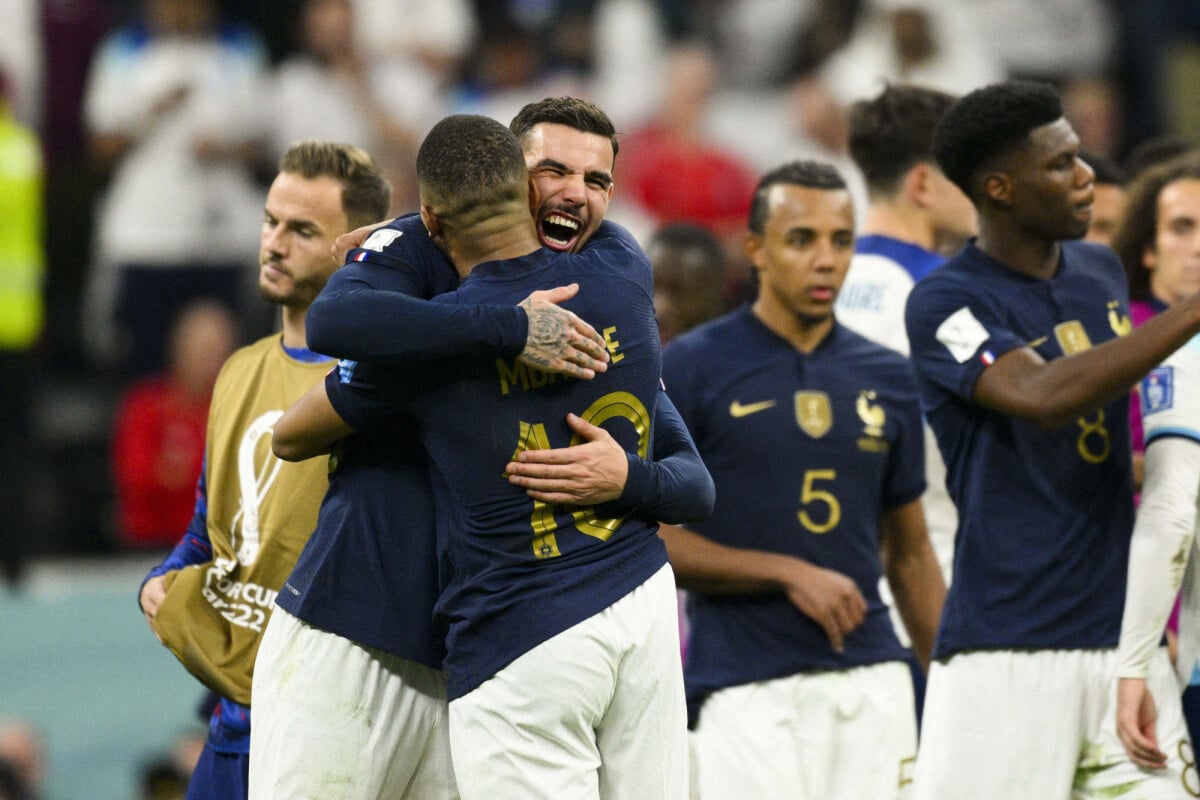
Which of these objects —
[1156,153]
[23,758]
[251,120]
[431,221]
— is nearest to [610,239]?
[431,221]

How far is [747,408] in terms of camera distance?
16.9ft

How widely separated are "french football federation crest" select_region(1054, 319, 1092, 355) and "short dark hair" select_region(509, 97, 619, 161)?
1.31 metres

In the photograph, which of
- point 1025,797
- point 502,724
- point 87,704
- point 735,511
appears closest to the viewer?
point 502,724

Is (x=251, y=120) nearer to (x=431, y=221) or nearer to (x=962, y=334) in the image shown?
(x=962, y=334)

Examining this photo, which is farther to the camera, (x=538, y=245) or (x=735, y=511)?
(x=735, y=511)

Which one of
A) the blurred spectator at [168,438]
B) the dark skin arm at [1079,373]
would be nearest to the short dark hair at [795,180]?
the dark skin arm at [1079,373]

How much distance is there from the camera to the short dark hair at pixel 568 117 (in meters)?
3.91

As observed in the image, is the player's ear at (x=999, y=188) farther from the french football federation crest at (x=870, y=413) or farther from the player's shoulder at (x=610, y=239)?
the player's shoulder at (x=610, y=239)

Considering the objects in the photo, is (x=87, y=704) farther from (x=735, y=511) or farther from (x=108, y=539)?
(x=735, y=511)

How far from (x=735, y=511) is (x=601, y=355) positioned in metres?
1.61

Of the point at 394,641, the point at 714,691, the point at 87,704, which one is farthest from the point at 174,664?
the point at 394,641

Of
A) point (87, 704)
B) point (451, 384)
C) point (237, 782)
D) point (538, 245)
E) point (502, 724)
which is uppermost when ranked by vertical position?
point (538, 245)

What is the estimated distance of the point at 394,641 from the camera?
12.7 ft

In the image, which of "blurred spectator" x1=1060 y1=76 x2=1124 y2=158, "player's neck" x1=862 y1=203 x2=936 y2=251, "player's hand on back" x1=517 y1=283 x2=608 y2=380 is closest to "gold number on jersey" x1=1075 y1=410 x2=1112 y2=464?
"player's hand on back" x1=517 y1=283 x2=608 y2=380
